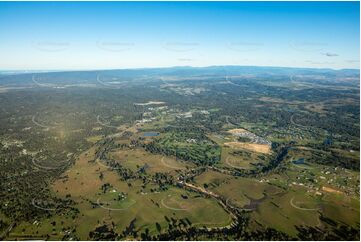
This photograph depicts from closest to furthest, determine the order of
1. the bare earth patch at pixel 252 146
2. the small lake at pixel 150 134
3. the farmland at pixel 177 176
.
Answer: the farmland at pixel 177 176 → the bare earth patch at pixel 252 146 → the small lake at pixel 150 134

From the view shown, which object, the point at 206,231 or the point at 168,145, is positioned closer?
the point at 206,231

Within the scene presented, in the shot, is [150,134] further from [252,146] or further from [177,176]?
[177,176]

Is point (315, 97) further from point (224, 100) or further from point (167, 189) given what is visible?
point (167, 189)

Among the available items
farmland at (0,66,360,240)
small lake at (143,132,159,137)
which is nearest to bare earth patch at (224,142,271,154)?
farmland at (0,66,360,240)

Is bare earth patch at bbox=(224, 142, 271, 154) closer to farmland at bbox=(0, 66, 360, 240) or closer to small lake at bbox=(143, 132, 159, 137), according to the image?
farmland at bbox=(0, 66, 360, 240)

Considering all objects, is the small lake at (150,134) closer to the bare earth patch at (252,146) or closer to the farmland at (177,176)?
the farmland at (177,176)

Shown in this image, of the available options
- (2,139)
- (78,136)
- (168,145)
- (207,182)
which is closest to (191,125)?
(168,145)

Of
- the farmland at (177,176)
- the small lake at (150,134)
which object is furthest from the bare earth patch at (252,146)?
the small lake at (150,134)

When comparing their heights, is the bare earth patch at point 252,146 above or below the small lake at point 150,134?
below

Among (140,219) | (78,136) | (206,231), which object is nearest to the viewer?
(206,231)

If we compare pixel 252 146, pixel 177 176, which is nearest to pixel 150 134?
pixel 252 146

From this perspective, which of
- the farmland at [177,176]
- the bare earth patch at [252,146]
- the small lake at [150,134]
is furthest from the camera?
A: the small lake at [150,134]
